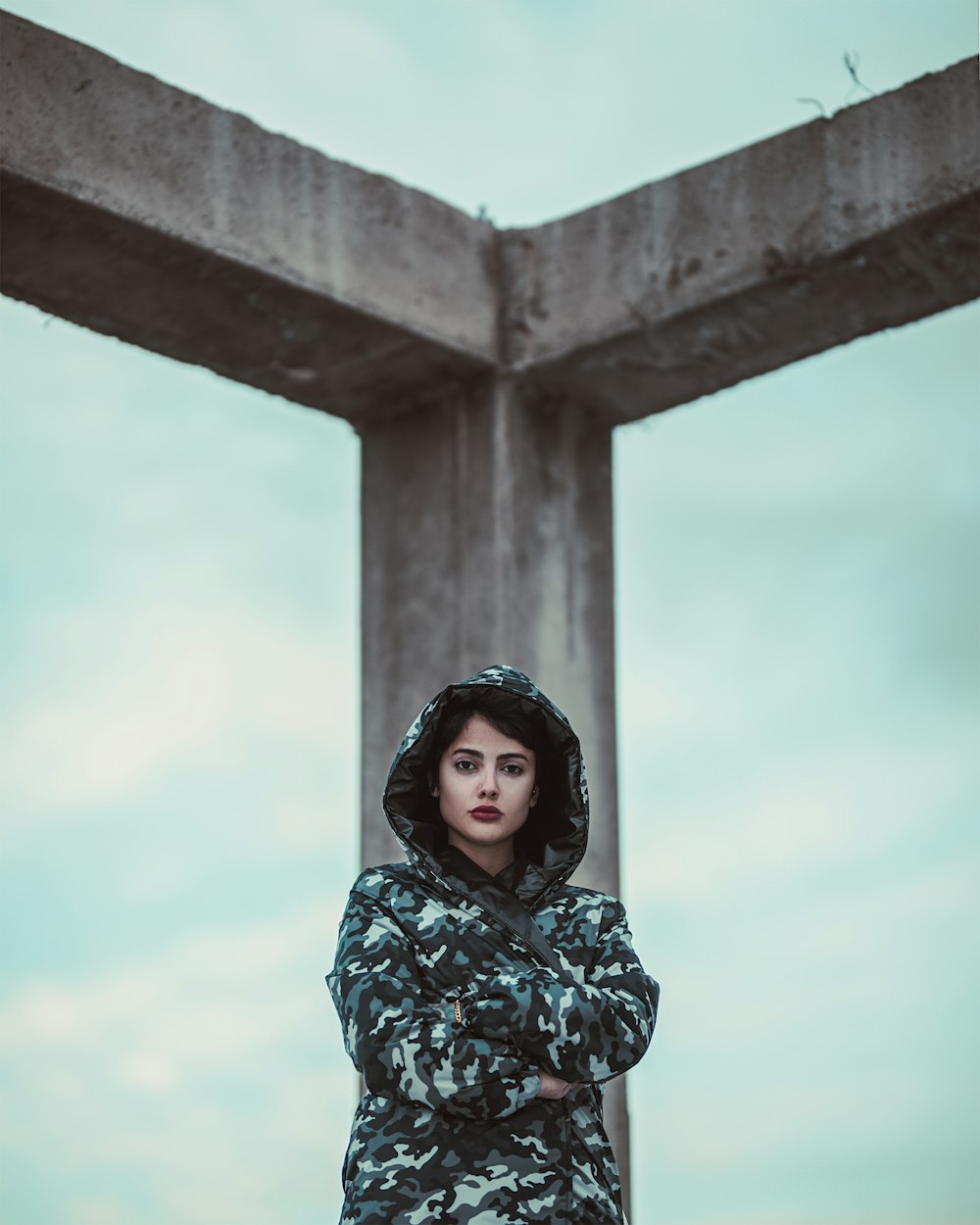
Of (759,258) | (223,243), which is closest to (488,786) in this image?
(223,243)

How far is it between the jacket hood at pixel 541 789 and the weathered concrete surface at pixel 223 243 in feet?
7.70

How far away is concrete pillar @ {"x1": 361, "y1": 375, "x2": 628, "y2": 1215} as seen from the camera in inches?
229

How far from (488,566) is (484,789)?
2895 millimetres

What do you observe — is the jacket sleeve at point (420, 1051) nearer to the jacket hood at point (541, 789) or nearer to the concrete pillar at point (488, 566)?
the jacket hood at point (541, 789)

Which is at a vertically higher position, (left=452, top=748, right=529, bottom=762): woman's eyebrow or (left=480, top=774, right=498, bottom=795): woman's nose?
(left=452, top=748, right=529, bottom=762): woman's eyebrow

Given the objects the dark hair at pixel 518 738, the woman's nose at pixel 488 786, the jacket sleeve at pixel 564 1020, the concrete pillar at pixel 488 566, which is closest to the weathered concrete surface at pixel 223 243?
the concrete pillar at pixel 488 566

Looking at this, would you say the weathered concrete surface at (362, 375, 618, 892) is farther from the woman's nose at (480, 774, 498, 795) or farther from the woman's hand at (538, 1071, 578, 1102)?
the woman's hand at (538, 1071, 578, 1102)

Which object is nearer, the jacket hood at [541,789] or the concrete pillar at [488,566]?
the jacket hood at [541,789]

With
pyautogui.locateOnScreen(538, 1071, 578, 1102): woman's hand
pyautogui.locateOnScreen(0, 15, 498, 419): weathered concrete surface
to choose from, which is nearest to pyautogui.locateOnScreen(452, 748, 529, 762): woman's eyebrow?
pyautogui.locateOnScreen(538, 1071, 578, 1102): woman's hand

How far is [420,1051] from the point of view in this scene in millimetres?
2662

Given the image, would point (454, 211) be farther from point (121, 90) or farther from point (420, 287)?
point (121, 90)

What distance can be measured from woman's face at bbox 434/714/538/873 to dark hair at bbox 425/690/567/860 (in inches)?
0.6

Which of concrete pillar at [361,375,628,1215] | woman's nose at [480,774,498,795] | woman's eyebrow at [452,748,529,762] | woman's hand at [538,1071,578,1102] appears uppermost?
concrete pillar at [361,375,628,1215]

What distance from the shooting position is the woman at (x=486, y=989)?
8.79ft
